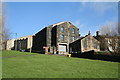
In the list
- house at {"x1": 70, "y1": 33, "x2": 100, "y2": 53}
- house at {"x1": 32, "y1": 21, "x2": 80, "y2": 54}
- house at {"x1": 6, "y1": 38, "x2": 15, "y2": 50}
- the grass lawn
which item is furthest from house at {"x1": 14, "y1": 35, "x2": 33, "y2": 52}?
the grass lawn

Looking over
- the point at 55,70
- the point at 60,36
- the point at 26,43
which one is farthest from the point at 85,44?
the point at 55,70

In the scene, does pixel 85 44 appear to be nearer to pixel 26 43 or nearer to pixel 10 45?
pixel 26 43

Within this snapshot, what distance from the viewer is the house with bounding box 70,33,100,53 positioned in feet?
135

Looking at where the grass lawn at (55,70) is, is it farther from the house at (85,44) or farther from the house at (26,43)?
the house at (26,43)

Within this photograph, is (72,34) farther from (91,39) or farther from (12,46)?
(12,46)

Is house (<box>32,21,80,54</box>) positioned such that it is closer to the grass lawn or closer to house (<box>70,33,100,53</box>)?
house (<box>70,33,100,53</box>)

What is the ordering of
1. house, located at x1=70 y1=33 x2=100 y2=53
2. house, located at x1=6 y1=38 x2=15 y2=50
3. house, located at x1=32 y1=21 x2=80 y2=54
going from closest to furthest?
1. house, located at x1=70 y1=33 x2=100 y2=53
2. house, located at x1=32 y1=21 x2=80 y2=54
3. house, located at x1=6 y1=38 x2=15 y2=50

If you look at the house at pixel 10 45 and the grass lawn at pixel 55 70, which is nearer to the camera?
the grass lawn at pixel 55 70

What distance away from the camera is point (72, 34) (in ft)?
157

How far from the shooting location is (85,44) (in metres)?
41.6

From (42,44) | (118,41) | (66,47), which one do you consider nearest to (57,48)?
(66,47)

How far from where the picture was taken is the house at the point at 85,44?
41022 mm

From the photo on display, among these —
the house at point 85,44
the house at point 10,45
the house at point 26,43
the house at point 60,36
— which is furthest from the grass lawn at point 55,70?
the house at point 10,45

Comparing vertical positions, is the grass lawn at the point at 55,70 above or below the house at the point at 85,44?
below
